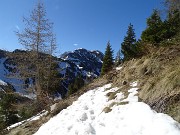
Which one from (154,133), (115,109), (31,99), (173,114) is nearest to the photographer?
(154,133)

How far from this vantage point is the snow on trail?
5.86 metres

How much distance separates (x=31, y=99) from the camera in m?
19.0

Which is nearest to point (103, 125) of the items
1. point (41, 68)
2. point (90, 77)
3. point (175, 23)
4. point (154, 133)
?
point (154, 133)

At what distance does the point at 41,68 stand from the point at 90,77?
16.9 feet

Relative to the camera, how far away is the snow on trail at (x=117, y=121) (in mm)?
5859

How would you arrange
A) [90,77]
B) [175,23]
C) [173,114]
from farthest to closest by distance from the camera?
[90,77]
[175,23]
[173,114]

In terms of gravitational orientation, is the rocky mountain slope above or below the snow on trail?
above

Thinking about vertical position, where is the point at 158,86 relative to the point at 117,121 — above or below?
above

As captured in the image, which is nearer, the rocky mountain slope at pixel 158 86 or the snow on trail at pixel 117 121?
the snow on trail at pixel 117 121

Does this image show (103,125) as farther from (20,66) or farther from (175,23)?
(20,66)

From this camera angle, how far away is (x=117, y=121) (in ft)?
23.3

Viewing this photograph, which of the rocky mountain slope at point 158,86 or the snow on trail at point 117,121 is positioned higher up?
the rocky mountain slope at point 158,86

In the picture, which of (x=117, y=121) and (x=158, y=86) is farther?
(x=158, y=86)

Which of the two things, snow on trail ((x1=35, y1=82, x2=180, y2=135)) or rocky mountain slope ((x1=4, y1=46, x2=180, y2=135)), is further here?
rocky mountain slope ((x1=4, y1=46, x2=180, y2=135))
